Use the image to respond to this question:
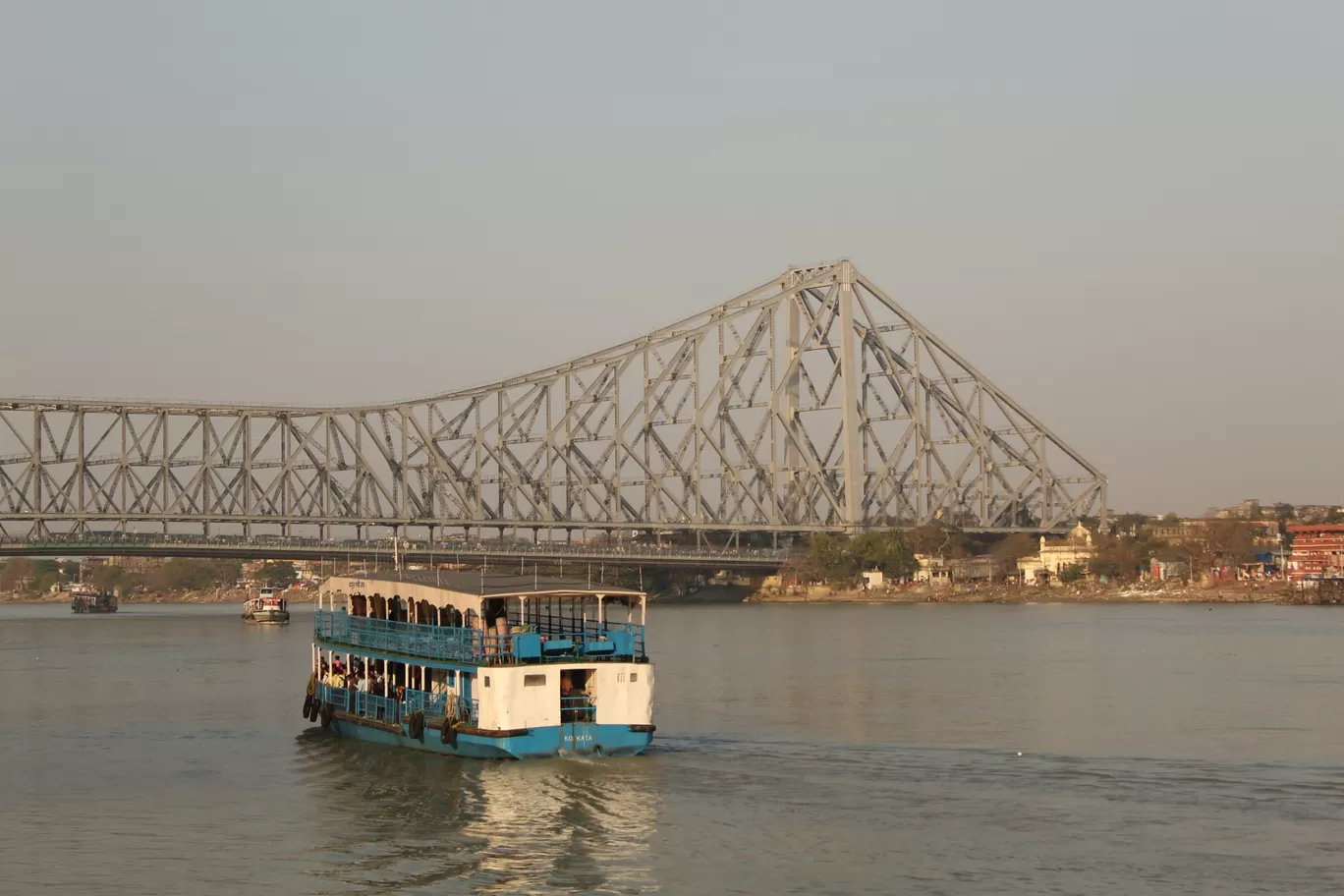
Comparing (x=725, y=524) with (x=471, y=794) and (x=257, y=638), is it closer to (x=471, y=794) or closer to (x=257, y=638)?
(x=257, y=638)

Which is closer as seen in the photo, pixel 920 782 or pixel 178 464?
pixel 920 782

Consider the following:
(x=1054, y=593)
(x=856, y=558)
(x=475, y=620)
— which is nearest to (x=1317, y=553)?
(x=1054, y=593)

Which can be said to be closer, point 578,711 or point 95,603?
point 578,711

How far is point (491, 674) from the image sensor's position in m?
30.2

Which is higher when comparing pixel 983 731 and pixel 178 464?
pixel 178 464

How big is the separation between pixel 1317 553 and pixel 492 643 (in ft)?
326

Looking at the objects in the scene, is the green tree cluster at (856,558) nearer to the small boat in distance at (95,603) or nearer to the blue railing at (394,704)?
the small boat in distance at (95,603)

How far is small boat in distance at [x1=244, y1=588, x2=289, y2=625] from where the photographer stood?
96.4m

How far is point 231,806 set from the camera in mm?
28047

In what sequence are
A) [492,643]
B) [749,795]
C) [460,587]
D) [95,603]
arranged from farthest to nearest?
[95,603]
[460,587]
[492,643]
[749,795]

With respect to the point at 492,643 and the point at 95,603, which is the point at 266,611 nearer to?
the point at 95,603

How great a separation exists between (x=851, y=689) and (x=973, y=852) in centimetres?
2229

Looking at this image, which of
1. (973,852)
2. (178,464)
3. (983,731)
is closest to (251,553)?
(178,464)

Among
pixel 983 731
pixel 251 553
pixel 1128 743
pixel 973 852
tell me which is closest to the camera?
pixel 973 852
